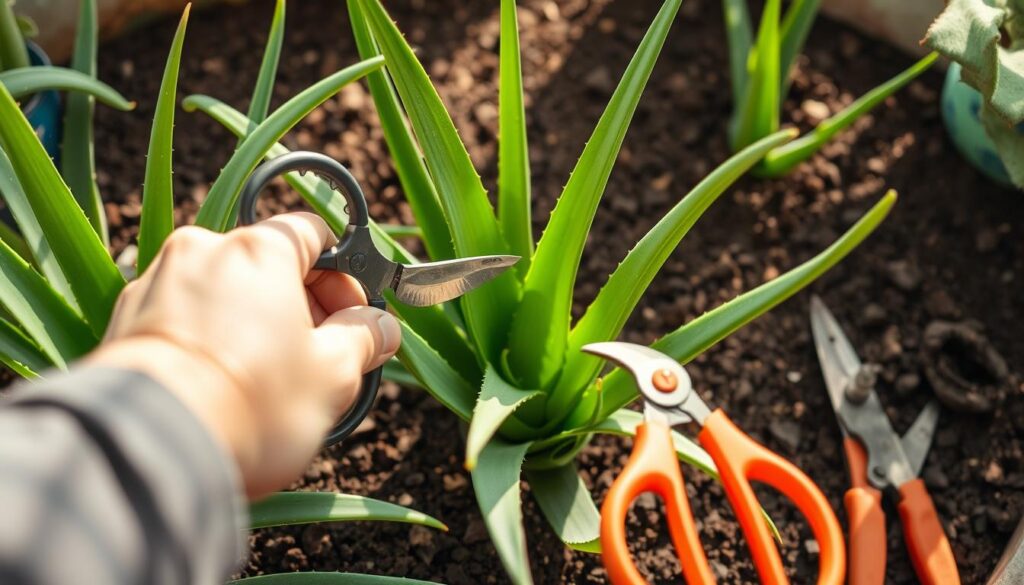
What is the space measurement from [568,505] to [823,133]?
2.05 feet

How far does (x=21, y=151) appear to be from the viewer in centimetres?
83

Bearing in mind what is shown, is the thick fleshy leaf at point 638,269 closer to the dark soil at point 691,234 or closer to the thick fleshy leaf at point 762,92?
the dark soil at point 691,234

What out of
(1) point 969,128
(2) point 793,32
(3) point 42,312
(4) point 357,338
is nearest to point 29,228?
(3) point 42,312

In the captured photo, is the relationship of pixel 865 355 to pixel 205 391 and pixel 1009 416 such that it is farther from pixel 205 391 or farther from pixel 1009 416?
pixel 205 391

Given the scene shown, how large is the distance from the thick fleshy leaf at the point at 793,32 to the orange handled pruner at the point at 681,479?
2.24 feet

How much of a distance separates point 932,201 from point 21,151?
1167 mm

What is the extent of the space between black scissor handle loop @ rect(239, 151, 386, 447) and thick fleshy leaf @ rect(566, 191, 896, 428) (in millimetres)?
255

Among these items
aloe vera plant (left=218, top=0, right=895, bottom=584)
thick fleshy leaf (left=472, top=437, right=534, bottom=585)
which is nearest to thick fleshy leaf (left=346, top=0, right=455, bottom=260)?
aloe vera plant (left=218, top=0, right=895, bottom=584)

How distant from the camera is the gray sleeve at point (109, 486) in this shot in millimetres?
490

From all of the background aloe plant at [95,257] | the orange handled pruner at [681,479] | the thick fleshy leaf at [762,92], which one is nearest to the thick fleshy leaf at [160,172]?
the background aloe plant at [95,257]

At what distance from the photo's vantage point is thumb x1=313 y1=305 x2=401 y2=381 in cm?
67

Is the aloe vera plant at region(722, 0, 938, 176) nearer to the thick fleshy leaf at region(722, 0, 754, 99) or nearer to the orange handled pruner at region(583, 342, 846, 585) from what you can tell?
the thick fleshy leaf at region(722, 0, 754, 99)

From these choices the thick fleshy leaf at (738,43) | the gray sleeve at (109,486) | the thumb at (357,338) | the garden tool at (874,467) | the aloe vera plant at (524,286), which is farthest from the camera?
the thick fleshy leaf at (738,43)

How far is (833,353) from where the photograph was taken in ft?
3.97
